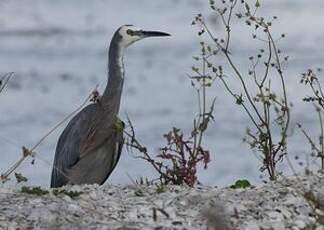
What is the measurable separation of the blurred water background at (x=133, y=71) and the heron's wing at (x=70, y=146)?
1.14 ft

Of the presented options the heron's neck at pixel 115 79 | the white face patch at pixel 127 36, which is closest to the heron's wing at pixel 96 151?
the heron's neck at pixel 115 79

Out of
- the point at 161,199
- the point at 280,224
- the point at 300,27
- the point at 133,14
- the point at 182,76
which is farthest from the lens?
the point at 133,14

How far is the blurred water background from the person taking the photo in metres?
12.8

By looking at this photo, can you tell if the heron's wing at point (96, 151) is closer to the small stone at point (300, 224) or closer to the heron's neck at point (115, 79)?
the heron's neck at point (115, 79)

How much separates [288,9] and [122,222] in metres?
16.3

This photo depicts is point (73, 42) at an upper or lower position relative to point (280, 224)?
upper

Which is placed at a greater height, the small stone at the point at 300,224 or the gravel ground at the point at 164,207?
the gravel ground at the point at 164,207

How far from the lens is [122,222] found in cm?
629

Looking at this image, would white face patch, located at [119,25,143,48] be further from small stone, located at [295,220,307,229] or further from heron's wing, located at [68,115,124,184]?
small stone, located at [295,220,307,229]

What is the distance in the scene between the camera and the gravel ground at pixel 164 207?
20.5ft

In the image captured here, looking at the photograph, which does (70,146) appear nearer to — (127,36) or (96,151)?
(96,151)

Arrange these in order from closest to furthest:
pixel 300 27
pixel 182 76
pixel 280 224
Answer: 1. pixel 280 224
2. pixel 182 76
3. pixel 300 27

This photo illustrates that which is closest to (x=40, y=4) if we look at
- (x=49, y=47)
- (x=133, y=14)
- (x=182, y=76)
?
(x=133, y=14)

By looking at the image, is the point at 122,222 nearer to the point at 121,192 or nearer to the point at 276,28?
the point at 121,192
